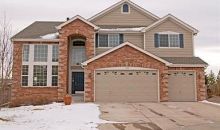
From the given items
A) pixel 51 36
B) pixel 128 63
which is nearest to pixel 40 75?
pixel 51 36

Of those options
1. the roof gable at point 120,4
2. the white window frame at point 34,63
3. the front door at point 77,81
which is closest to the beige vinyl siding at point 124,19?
the roof gable at point 120,4

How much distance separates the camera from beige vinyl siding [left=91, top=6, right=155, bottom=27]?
2892 centimetres

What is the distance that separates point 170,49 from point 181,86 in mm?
3611

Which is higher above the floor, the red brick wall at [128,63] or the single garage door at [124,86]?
the red brick wall at [128,63]

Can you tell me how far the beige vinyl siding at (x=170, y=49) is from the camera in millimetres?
26703

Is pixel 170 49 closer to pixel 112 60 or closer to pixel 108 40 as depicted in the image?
pixel 108 40

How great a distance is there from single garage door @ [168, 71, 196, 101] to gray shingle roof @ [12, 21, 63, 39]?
11.7 metres

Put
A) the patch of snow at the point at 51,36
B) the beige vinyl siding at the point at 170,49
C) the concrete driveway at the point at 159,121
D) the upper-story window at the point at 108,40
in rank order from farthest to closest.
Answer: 1. the upper-story window at the point at 108,40
2. the beige vinyl siding at the point at 170,49
3. the patch of snow at the point at 51,36
4. the concrete driveway at the point at 159,121

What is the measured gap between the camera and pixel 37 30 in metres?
28.5

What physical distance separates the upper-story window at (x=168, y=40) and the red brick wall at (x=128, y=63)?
3.22 meters

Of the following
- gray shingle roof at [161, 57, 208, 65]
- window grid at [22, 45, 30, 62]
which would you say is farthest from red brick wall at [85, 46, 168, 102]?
window grid at [22, 45, 30, 62]

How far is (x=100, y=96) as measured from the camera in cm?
2367

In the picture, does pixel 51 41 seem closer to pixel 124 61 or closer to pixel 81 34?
pixel 81 34

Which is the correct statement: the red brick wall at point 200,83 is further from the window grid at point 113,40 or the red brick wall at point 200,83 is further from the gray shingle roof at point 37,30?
the gray shingle roof at point 37,30
